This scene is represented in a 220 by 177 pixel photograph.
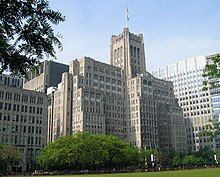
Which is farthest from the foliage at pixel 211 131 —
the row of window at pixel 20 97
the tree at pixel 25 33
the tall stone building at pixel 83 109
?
the tall stone building at pixel 83 109

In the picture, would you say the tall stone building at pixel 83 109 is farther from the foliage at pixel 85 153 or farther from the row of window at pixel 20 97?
the foliage at pixel 85 153

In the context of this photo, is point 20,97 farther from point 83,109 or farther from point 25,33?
point 25,33

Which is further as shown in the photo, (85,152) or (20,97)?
(20,97)

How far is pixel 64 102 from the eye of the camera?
191m

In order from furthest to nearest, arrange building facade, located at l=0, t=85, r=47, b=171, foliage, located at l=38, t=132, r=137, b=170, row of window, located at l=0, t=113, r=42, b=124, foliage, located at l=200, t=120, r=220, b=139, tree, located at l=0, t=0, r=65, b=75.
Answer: row of window, located at l=0, t=113, r=42, b=124 → building facade, located at l=0, t=85, r=47, b=171 → foliage, located at l=38, t=132, r=137, b=170 → foliage, located at l=200, t=120, r=220, b=139 → tree, located at l=0, t=0, r=65, b=75

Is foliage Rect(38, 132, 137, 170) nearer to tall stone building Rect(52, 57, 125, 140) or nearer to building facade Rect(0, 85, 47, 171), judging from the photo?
building facade Rect(0, 85, 47, 171)

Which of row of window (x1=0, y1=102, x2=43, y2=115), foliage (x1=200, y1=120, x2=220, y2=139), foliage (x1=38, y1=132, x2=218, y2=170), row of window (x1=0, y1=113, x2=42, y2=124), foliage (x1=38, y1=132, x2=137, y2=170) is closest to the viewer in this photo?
foliage (x1=200, y1=120, x2=220, y2=139)

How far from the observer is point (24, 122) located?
14862cm

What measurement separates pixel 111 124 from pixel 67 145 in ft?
295

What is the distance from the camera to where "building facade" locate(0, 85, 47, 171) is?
5630 inches

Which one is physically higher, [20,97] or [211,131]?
[20,97]

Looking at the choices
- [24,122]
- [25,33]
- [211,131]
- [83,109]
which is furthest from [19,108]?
[25,33]

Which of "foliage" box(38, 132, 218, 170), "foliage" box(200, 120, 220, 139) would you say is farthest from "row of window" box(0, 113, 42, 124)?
"foliage" box(200, 120, 220, 139)

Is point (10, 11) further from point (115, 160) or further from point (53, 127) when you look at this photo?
point (53, 127)
